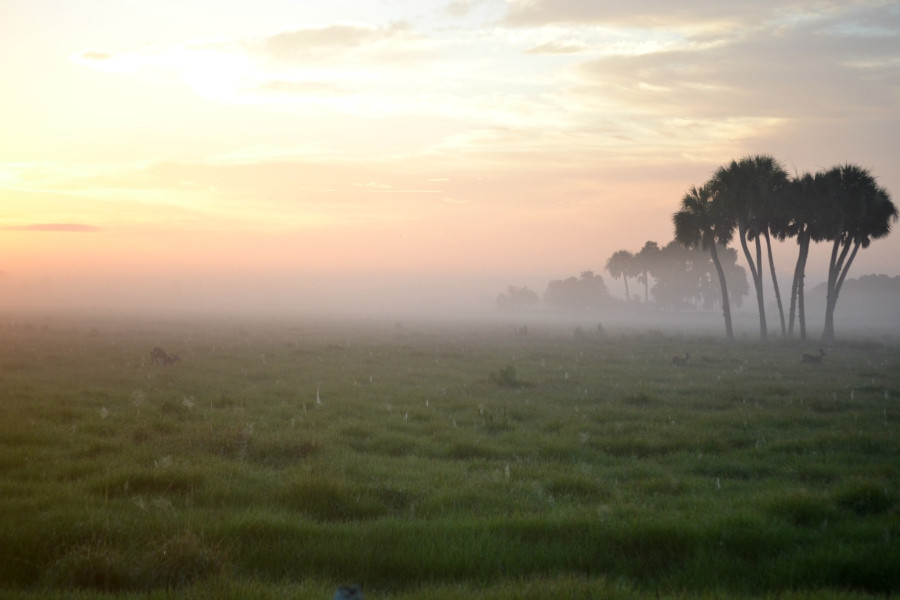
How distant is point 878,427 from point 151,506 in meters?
14.7

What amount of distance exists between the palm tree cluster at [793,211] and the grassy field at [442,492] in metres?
35.0

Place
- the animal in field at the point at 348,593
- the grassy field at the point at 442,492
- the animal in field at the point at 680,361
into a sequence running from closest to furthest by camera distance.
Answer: the animal in field at the point at 348,593 < the grassy field at the point at 442,492 < the animal in field at the point at 680,361

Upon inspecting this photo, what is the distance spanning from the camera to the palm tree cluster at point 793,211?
50188 mm

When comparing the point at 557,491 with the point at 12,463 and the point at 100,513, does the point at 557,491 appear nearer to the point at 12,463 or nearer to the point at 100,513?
the point at 100,513

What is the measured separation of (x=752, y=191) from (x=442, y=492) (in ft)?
163

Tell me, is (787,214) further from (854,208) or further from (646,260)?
(646,260)

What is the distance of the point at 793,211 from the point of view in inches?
2044

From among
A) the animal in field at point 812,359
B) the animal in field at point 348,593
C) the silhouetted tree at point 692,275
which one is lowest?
the animal in field at point 812,359

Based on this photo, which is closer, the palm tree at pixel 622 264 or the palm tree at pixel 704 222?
the palm tree at pixel 704 222

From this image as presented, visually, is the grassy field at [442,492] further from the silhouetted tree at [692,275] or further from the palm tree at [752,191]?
the silhouetted tree at [692,275]

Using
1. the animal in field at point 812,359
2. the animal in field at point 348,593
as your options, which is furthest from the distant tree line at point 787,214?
the animal in field at point 348,593

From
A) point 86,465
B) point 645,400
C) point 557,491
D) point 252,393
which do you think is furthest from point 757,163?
point 86,465

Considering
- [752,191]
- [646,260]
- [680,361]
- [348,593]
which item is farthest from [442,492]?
[646,260]

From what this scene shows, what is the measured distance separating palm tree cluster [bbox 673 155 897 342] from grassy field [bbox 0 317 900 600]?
115 ft
